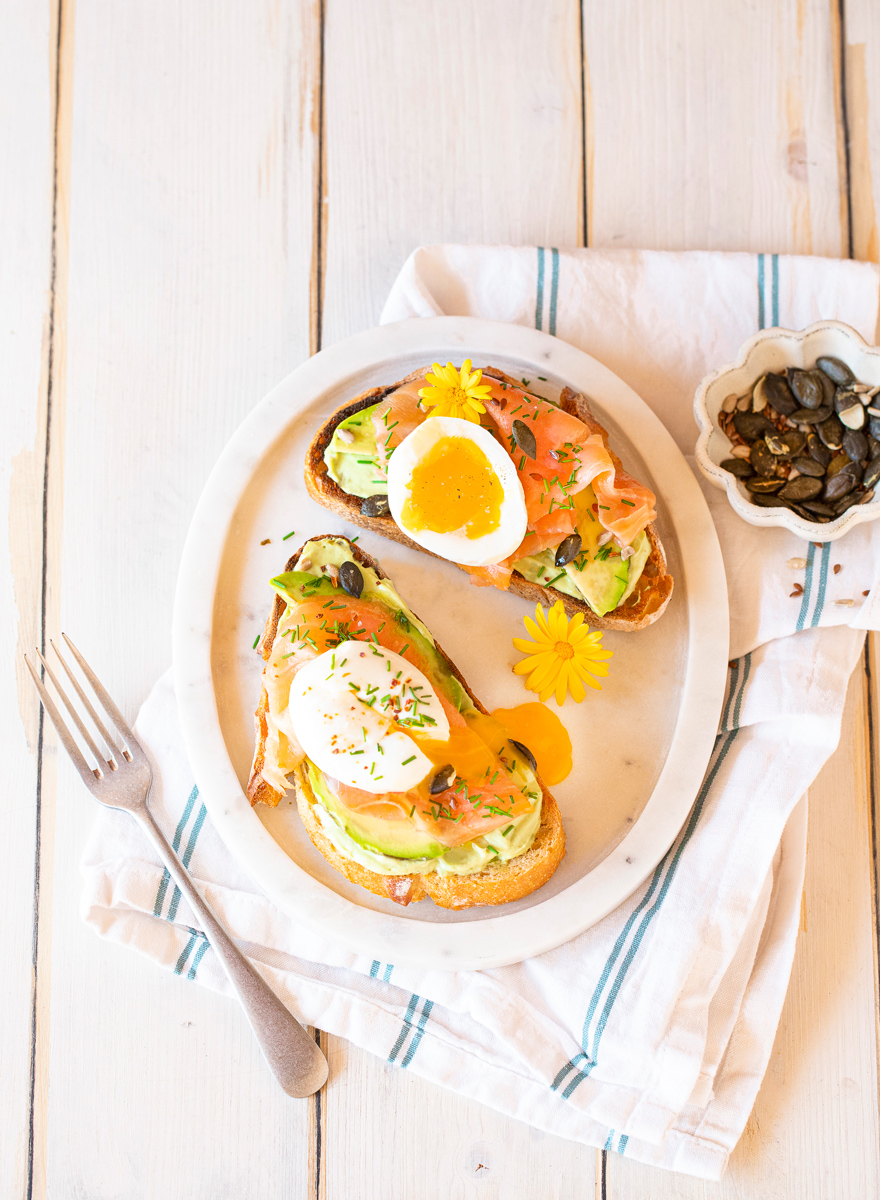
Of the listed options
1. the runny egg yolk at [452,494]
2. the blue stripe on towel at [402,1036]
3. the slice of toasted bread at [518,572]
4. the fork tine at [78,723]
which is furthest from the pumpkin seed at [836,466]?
the fork tine at [78,723]

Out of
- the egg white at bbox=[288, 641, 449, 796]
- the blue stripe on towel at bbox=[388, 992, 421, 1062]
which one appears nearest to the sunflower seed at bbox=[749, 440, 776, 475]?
the egg white at bbox=[288, 641, 449, 796]

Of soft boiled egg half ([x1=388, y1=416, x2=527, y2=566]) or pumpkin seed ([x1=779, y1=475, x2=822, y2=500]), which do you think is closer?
soft boiled egg half ([x1=388, y1=416, x2=527, y2=566])

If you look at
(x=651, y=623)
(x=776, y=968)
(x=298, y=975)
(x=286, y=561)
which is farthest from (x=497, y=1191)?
(x=286, y=561)

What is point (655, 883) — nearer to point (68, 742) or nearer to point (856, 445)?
point (856, 445)

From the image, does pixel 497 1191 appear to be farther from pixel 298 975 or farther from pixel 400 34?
pixel 400 34

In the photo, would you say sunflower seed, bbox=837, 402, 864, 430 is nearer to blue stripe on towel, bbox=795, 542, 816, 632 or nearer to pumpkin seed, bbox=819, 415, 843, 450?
pumpkin seed, bbox=819, 415, 843, 450
